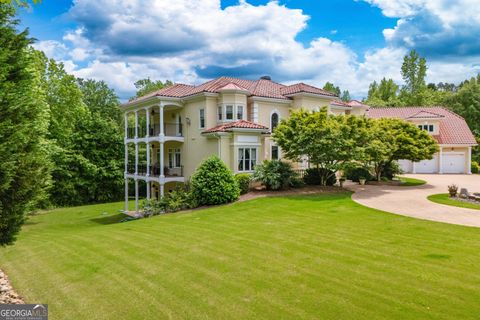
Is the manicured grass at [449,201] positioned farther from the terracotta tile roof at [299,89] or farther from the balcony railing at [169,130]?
the balcony railing at [169,130]

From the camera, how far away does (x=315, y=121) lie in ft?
73.4

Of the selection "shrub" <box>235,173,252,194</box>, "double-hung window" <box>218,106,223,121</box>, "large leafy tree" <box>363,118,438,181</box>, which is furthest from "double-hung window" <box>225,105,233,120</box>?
"large leafy tree" <box>363,118,438,181</box>

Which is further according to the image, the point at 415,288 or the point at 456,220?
the point at 456,220

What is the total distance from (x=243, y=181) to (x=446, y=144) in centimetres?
2681

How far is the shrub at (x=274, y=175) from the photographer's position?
21922 millimetres

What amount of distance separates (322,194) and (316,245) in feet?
35.7

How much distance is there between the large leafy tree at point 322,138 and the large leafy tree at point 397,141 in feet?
4.56

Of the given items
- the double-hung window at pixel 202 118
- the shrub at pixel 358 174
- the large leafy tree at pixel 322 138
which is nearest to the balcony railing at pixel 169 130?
the double-hung window at pixel 202 118

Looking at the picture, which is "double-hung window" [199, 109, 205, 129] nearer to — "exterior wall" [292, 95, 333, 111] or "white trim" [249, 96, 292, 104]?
"white trim" [249, 96, 292, 104]

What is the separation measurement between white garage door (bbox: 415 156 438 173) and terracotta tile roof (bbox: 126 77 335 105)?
1703cm

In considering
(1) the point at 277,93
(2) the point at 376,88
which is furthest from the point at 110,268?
(2) the point at 376,88

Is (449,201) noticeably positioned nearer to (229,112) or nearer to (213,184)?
(213,184)

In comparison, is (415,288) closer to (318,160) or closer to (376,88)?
(318,160)

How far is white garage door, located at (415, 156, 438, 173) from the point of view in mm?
38188
